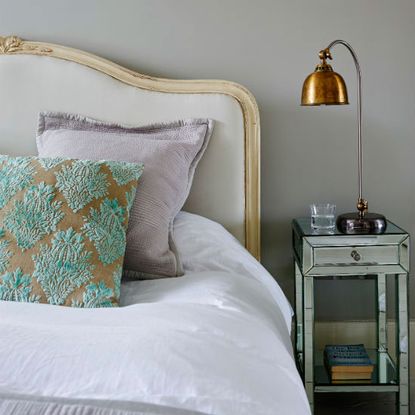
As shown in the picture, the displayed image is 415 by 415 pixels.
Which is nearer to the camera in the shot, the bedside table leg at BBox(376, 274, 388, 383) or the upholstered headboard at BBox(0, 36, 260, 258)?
the upholstered headboard at BBox(0, 36, 260, 258)

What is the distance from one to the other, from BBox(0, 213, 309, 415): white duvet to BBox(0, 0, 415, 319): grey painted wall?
1.04 m

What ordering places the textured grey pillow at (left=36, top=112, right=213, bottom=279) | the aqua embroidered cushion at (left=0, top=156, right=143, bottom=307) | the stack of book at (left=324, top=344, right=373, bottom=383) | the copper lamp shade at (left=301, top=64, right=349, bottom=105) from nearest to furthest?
1. the aqua embroidered cushion at (left=0, top=156, right=143, bottom=307)
2. the textured grey pillow at (left=36, top=112, right=213, bottom=279)
3. the copper lamp shade at (left=301, top=64, right=349, bottom=105)
4. the stack of book at (left=324, top=344, right=373, bottom=383)

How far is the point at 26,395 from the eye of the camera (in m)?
1.06

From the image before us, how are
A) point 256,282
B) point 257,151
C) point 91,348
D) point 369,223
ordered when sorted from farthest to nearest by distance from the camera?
point 257,151
point 369,223
point 256,282
point 91,348

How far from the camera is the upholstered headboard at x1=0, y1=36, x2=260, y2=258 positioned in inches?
97.9

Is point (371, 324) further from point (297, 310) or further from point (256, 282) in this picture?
point (256, 282)

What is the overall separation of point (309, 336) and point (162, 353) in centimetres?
121

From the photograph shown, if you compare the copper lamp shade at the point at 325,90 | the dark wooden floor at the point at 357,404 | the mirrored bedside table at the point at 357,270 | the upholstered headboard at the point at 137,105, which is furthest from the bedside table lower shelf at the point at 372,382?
the copper lamp shade at the point at 325,90

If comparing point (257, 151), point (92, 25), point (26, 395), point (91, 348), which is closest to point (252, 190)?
point (257, 151)

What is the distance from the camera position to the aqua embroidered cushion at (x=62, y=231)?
1697 millimetres

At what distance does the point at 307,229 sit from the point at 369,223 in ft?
0.70

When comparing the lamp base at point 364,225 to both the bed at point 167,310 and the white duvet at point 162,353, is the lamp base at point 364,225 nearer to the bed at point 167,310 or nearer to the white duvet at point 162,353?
the bed at point 167,310

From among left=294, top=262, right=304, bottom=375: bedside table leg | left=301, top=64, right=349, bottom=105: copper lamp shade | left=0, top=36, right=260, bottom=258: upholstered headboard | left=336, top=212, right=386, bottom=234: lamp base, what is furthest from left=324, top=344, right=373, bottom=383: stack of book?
left=301, top=64, right=349, bottom=105: copper lamp shade

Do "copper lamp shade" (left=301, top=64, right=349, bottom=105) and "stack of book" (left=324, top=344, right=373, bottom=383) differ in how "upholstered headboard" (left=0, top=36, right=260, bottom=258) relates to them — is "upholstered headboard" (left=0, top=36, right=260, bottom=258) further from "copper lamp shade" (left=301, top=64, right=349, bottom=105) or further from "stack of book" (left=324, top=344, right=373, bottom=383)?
"stack of book" (left=324, top=344, right=373, bottom=383)
